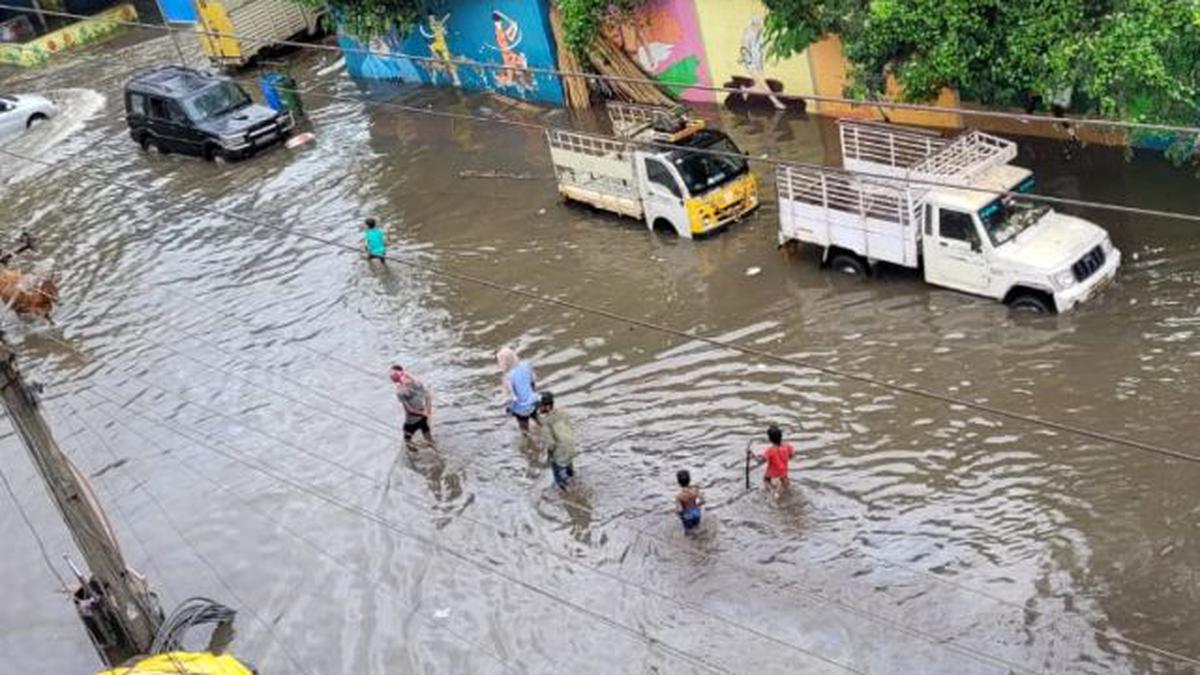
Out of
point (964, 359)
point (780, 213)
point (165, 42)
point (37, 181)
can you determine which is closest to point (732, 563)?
point (964, 359)

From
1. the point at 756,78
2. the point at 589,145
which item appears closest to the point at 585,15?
the point at 756,78

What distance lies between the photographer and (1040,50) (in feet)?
52.9

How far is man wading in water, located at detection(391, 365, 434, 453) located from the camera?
15016 millimetres

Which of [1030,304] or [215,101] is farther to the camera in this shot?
[215,101]

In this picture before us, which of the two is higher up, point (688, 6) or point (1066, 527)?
point (688, 6)

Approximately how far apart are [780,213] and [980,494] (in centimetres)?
645

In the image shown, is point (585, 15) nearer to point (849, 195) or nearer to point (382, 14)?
point (382, 14)

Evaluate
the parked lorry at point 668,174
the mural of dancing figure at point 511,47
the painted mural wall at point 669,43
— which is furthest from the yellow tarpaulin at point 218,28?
the parked lorry at point 668,174

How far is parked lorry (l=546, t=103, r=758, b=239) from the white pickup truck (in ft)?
5.78

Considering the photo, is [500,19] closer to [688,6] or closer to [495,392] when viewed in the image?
[688,6]

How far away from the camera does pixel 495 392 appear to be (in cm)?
1677

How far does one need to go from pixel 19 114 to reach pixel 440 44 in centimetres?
1227

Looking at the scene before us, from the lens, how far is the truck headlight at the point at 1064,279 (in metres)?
15.2

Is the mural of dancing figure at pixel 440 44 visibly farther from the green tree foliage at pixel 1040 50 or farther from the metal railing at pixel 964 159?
the metal railing at pixel 964 159
